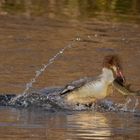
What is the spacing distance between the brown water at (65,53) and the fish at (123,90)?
233mm

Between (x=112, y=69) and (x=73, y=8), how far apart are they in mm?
12132

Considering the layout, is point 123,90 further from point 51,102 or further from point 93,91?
point 51,102

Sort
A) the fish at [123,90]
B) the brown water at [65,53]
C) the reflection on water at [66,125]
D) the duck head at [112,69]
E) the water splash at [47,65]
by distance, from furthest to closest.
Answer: the water splash at [47,65]
the duck head at [112,69]
the fish at [123,90]
the brown water at [65,53]
the reflection on water at [66,125]

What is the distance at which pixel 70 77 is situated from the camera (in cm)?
1352

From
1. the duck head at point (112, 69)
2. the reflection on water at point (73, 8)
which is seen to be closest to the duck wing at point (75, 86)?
the duck head at point (112, 69)

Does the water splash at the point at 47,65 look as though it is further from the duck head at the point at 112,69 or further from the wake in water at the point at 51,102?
the duck head at the point at 112,69

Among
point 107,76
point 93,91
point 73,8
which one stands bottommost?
point 73,8

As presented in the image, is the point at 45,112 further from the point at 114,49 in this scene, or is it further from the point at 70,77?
the point at 114,49

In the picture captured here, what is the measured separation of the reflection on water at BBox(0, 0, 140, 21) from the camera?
71.6 ft

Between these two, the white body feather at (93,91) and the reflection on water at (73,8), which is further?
the reflection on water at (73,8)

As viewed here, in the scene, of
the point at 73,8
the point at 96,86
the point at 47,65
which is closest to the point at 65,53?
the point at 47,65

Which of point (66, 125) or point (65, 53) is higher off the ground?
point (66, 125)

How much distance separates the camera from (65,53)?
631 inches

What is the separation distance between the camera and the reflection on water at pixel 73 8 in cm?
2183
